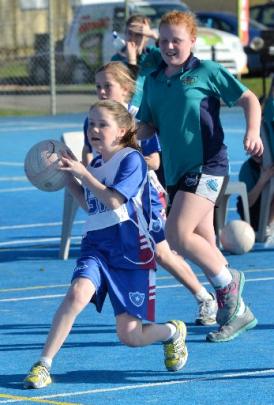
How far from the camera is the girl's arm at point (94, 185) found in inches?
248

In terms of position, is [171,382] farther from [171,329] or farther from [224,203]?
[224,203]

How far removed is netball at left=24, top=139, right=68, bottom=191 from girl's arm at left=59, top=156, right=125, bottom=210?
9.0 inches

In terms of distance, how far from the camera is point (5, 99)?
1160 inches

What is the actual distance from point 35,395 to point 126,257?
0.88 metres

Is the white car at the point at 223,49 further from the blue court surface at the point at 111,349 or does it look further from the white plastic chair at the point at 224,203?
the white plastic chair at the point at 224,203

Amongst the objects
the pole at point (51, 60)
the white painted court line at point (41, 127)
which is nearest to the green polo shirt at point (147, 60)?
the white painted court line at point (41, 127)

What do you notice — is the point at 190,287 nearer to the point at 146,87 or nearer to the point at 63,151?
the point at 146,87

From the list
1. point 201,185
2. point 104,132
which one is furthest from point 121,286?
point 201,185

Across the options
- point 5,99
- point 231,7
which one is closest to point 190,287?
point 5,99

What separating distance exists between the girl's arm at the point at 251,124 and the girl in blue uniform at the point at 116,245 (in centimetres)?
91

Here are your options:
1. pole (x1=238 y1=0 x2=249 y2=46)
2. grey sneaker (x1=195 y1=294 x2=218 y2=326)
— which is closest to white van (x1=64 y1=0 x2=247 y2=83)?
pole (x1=238 y1=0 x2=249 y2=46)

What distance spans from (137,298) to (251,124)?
1484 millimetres

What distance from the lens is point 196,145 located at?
298 inches

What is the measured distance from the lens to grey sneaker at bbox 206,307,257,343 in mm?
7547
